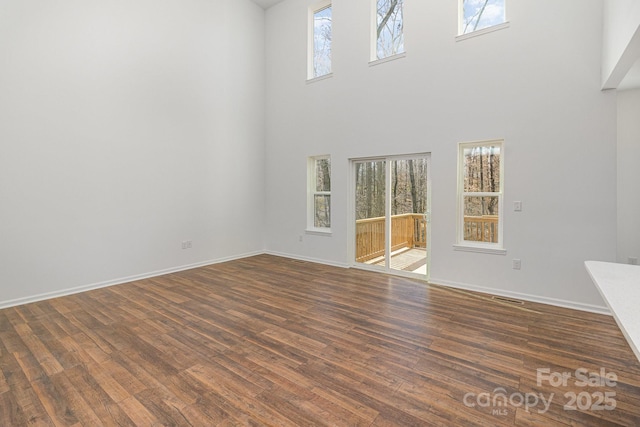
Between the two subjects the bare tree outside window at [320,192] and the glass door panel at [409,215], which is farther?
the bare tree outside window at [320,192]

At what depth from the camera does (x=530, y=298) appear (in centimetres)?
369

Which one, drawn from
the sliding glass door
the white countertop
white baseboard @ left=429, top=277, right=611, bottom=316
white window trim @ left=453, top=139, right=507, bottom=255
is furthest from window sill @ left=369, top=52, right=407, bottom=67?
the white countertop

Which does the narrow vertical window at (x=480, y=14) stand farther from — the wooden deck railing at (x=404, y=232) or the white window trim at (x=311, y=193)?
the white window trim at (x=311, y=193)

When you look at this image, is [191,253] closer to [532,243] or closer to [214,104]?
[214,104]

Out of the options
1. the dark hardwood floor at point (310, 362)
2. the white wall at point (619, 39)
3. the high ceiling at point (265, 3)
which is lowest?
the dark hardwood floor at point (310, 362)

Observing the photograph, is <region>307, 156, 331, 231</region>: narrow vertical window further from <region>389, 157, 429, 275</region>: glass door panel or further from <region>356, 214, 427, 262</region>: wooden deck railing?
<region>389, 157, 429, 275</region>: glass door panel

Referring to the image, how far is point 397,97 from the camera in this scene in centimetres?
466

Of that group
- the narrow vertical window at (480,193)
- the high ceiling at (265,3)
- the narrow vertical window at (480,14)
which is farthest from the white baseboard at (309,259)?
the high ceiling at (265,3)

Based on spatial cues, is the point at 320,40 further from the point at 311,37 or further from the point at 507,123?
the point at 507,123

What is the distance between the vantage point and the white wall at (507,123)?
335cm

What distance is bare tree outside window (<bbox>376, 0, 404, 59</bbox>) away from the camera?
4.79m

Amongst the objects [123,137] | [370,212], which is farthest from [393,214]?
[123,137]

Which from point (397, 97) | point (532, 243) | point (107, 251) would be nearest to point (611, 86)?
point (532, 243)

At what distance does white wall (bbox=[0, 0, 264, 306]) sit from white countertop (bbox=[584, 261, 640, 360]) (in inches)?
206
